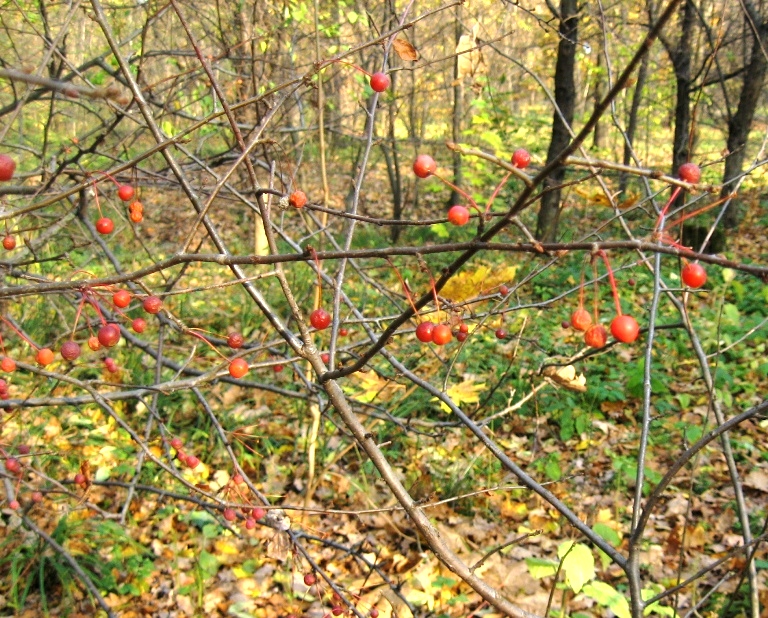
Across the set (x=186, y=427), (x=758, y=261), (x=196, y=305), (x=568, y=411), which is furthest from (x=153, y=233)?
(x=758, y=261)

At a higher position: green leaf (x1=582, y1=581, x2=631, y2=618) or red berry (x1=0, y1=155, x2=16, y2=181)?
red berry (x1=0, y1=155, x2=16, y2=181)

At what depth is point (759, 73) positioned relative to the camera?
6453mm

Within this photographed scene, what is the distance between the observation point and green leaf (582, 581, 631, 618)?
161 centimetres

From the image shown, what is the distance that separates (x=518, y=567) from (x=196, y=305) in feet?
13.6

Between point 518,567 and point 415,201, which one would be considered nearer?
point 518,567

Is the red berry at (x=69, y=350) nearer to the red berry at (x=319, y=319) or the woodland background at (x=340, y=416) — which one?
the woodland background at (x=340, y=416)

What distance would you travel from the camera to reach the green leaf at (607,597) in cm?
161

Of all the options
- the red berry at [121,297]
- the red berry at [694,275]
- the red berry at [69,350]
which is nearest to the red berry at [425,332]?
the red berry at [694,275]

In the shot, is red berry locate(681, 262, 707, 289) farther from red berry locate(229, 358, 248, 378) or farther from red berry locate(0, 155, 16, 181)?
red berry locate(0, 155, 16, 181)

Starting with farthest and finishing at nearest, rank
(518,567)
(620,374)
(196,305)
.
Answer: (196,305)
(620,374)
(518,567)

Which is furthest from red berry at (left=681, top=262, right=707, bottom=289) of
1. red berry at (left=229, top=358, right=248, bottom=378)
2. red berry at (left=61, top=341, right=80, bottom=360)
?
red berry at (left=61, top=341, right=80, bottom=360)

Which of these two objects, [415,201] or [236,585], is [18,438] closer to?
[236,585]

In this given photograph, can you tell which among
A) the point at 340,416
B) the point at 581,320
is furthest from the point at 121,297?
the point at 581,320

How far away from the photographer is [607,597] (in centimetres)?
164
